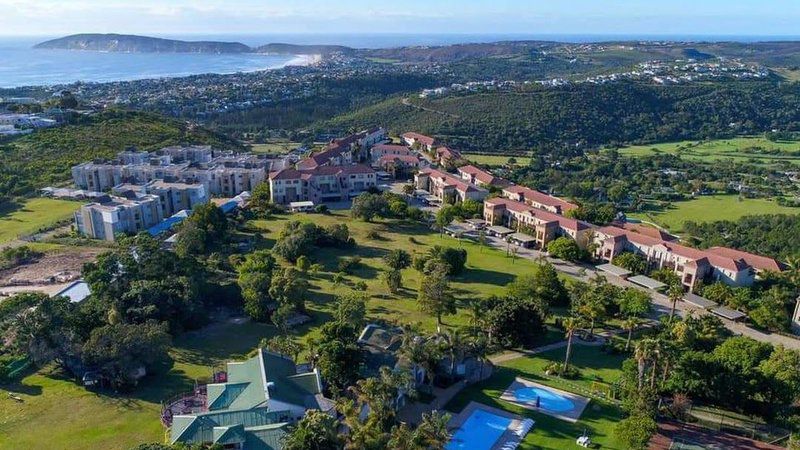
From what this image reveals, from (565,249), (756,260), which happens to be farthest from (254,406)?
(756,260)

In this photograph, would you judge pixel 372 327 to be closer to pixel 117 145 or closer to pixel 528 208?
pixel 528 208

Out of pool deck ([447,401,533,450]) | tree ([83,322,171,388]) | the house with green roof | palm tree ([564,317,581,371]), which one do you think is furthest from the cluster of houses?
tree ([83,322,171,388])

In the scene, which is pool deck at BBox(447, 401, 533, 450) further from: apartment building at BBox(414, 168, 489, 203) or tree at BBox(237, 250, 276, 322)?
apartment building at BBox(414, 168, 489, 203)

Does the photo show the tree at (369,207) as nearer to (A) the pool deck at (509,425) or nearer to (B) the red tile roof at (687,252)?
(B) the red tile roof at (687,252)

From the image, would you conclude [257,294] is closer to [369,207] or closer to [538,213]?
[369,207]

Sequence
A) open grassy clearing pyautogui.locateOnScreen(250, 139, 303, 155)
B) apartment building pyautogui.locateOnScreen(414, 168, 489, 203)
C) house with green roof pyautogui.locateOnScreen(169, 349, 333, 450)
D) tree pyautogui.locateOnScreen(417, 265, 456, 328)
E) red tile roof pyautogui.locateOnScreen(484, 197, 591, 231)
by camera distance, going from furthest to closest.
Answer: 1. open grassy clearing pyautogui.locateOnScreen(250, 139, 303, 155)
2. apartment building pyautogui.locateOnScreen(414, 168, 489, 203)
3. red tile roof pyautogui.locateOnScreen(484, 197, 591, 231)
4. tree pyautogui.locateOnScreen(417, 265, 456, 328)
5. house with green roof pyautogui.locateOnScreen(169, 349, 333, 450)

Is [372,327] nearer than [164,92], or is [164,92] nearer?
[372,327]

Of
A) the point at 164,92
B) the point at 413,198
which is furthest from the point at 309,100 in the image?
the point at 413,198
